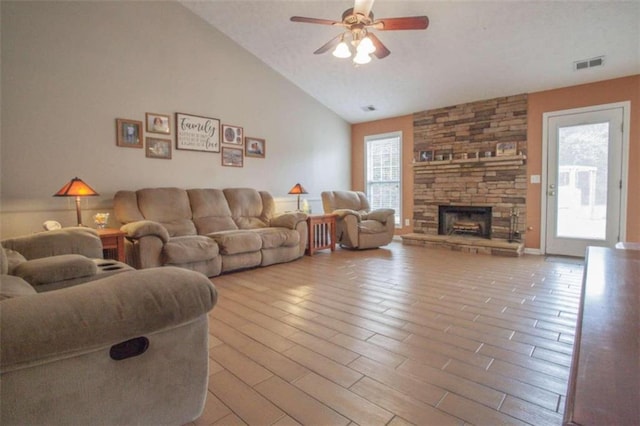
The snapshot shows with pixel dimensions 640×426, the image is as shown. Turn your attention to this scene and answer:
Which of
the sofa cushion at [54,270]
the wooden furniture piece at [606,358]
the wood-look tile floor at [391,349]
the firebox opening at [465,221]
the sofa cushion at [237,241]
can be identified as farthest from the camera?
the firebox opening at [465,221]

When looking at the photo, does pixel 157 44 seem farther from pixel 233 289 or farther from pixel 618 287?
pixel 618 287

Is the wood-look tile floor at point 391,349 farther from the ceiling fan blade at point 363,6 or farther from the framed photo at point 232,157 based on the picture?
the ceiling fan blade at point 363,6

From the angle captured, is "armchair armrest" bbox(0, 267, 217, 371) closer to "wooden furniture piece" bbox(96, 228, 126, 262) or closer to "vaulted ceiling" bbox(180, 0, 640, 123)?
"wooden furniture piece" bbox(96, 228, 126, 262)

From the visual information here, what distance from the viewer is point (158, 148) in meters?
3.95

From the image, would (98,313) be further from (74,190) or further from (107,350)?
(74,190)

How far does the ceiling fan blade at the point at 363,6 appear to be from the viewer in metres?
2.40

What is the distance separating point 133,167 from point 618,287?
4259 millimetres

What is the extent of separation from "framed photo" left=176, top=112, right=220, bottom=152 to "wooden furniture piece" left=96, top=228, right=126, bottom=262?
161 centimetres

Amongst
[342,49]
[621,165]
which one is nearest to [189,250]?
[342,49]

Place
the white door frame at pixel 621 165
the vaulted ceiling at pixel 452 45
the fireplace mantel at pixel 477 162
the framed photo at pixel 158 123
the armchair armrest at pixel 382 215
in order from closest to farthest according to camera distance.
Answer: the vaulted ceiling at pixel 452 45
the framed photo at pixel 158 123
the white door frame at pixel 621 165
the fireplace mantel at pixel 477 162
the armchair armrest at pixel 382 215

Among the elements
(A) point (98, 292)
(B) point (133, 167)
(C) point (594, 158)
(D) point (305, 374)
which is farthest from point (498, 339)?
(B) point (133, 167)

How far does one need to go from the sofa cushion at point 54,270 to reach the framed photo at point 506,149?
5233mm

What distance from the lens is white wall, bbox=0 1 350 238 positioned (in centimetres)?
303

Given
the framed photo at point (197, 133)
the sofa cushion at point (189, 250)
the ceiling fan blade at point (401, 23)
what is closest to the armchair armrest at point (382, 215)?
the framed photo at point (197, 133)
